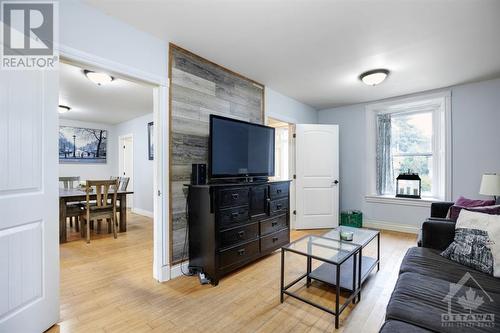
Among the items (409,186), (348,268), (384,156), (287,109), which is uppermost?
(287,109)

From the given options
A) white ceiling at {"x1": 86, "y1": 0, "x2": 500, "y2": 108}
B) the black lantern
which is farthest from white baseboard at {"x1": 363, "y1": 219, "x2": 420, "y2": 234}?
white ceiling at {"x1": 86, "y1": 0, "x2": 500, "y2": 108}

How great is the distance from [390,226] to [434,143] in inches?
65.0

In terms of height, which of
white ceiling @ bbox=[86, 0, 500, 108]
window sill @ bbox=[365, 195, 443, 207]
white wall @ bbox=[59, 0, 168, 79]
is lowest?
window sill @ bbox=[365, 195, 443, 207]

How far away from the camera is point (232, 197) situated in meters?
2.45

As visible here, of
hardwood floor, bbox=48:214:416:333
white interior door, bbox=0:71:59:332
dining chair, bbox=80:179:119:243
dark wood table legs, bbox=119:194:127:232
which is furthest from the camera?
dark wood table legs, bbox=119:194:127:232

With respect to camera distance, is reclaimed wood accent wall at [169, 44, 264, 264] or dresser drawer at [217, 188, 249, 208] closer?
dresser drawer at [217, 188, 249, 208]

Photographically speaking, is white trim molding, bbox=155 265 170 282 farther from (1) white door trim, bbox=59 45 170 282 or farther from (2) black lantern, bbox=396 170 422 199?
(2) black lantern, bbox=396 170 422 199

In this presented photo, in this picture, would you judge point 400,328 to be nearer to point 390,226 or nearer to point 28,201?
point 28,201

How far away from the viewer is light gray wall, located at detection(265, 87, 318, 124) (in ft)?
12.9

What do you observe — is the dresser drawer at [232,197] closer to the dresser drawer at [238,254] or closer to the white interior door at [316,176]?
the dresser drawer at [238,254]

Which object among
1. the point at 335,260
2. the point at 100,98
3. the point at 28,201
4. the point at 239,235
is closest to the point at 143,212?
the point at 100,98

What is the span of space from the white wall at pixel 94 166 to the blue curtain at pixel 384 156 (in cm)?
697

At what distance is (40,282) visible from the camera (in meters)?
1.59

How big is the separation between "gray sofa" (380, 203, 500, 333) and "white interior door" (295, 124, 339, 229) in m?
2.47
